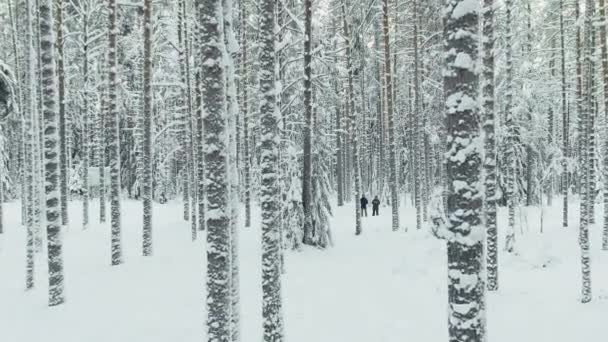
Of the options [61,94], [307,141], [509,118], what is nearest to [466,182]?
[509,118]

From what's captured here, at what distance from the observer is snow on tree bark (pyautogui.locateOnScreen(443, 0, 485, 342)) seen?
175 inches

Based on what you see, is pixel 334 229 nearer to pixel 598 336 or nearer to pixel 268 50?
pixel 598 336

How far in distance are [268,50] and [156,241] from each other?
13.3 meters

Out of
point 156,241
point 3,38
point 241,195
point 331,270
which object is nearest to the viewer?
point 331,270

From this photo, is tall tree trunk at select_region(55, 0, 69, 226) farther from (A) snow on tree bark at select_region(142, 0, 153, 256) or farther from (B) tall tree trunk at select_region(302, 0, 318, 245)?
(B) tall tree trunk at select_region(302, 0, 318, 245)

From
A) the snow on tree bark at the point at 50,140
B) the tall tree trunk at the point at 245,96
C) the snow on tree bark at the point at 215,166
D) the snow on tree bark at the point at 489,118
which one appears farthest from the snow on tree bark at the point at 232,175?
the tall tree trunk at the point at 245,96

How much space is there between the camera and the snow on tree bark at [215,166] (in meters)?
6.22

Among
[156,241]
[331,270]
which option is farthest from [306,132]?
[156,241]

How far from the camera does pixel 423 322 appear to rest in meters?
10.3

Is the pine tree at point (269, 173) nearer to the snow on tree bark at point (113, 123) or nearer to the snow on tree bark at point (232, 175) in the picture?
the snow on tree bark at point (232, 175)

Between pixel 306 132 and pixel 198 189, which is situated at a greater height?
pixel 306 132

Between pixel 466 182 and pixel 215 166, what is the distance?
3129 millimetres

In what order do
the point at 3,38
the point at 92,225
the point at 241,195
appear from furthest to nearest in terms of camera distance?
the point at 241,195, the point at 3,38, the point at 92,225

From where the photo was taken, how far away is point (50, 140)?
10.7 m
